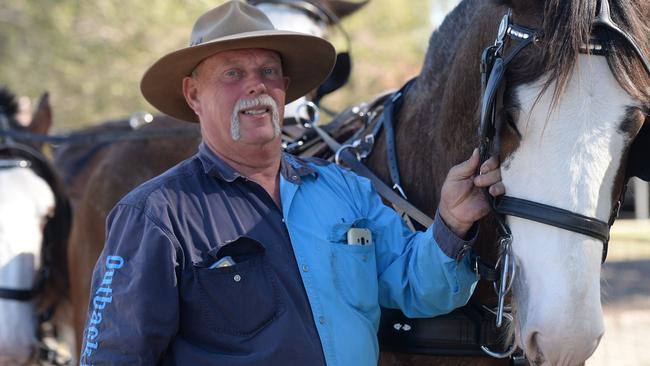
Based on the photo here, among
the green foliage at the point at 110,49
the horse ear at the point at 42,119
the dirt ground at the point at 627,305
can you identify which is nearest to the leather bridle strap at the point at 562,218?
the dirt ground at the point at 627,305

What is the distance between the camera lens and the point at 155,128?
16.3 feet

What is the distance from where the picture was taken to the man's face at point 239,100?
262 cm

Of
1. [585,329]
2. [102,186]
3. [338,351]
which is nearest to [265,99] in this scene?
[338,351]

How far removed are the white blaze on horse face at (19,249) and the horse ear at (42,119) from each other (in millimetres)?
752

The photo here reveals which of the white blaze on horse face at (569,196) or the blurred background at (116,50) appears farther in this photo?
the blurred background at (116,50)

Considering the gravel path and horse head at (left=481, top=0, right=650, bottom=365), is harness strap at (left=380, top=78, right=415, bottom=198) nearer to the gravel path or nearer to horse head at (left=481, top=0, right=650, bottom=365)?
horse head at (left=481, top=0, right=650, bottom=365)

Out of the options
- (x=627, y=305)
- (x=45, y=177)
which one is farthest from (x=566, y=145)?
(x=627, y=305)

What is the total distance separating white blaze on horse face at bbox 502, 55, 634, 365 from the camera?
2.05 m

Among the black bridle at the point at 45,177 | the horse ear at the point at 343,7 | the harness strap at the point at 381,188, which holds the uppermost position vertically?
the horse ear at the point at 343,7

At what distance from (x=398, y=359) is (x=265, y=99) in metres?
0.98

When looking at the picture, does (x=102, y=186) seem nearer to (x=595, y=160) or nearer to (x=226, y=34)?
(x=226, y=34)

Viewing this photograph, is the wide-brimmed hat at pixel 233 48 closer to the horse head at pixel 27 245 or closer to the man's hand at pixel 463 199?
the man's hand at pixel 463 199

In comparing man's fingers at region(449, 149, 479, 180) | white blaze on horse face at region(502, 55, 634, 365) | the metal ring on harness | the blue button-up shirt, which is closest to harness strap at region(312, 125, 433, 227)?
the metal ring on harness

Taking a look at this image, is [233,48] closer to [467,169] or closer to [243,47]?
[243,47]
